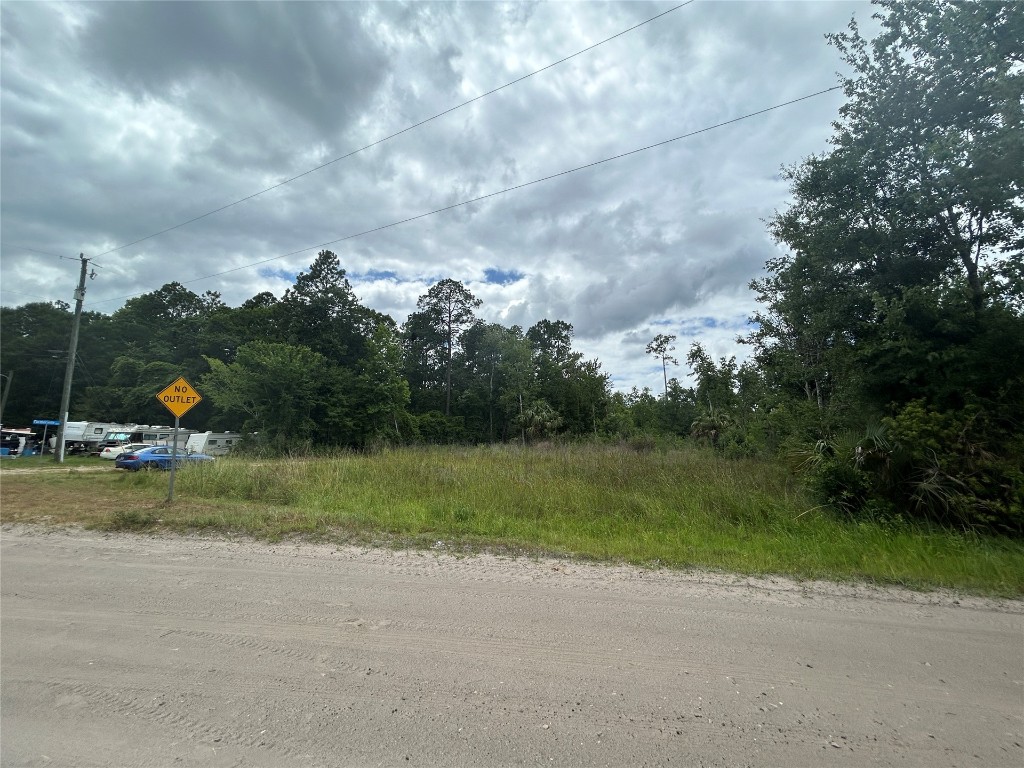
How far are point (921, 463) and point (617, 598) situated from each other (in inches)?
276

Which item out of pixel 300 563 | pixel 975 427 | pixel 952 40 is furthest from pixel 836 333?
pixel 300 563

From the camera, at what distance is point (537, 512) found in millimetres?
9383

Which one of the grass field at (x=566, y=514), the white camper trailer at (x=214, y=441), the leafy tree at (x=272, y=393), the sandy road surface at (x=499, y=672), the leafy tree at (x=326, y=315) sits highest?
the leafy tree at (x=326, y=315)

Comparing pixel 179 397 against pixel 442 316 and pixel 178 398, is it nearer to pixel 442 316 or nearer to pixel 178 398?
pixel 178 398

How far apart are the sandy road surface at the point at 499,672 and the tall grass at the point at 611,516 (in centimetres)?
99

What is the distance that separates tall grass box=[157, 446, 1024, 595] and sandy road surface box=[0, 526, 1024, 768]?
99 centimetres

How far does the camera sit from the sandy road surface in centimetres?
263

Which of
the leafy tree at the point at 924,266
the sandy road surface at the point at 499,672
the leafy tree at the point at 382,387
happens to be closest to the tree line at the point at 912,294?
the leafy tree at the point at 924,266

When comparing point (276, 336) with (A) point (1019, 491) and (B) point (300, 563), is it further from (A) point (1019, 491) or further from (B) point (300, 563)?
(A) point (1019, 491)

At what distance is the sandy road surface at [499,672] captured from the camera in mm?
2633

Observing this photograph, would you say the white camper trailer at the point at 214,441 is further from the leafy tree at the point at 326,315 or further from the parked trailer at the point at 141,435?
the leafy tree at the point at 326,315

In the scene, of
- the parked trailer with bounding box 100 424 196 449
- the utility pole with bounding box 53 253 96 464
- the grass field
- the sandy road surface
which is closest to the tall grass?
the grass field

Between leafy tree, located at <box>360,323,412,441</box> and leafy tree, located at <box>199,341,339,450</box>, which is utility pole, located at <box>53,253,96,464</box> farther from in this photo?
leafy tree, located at <box>360,323,412,441</box>

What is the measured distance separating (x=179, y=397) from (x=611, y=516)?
32.0 feet
